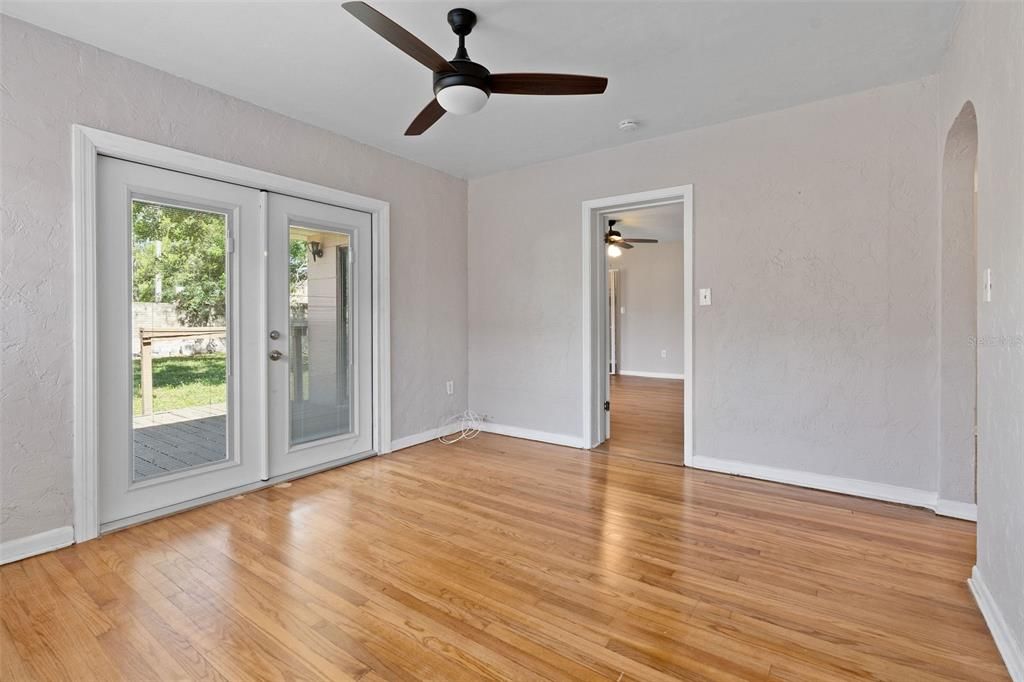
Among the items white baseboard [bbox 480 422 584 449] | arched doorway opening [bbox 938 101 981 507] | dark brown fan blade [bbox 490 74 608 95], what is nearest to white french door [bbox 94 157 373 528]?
white baseboard [bbox 480 422 584 449]

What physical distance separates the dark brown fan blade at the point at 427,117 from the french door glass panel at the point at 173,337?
3.97ft

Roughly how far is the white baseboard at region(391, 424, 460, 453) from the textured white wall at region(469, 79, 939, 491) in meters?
2.26

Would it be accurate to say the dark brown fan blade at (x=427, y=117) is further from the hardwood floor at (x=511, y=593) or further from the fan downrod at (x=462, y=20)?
the hardwood floor at (x=511, y=593)

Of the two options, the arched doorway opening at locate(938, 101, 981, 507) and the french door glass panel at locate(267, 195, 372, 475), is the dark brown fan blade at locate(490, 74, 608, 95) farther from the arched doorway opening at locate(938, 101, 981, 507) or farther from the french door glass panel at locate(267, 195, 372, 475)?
the arched doorway opening at locate(938, 101, 981, 507)

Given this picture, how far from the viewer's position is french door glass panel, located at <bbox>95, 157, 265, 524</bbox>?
2.54 meters

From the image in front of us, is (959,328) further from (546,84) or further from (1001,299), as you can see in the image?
(546,84)

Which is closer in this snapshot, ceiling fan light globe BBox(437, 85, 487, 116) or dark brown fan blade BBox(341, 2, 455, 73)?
dark brown fan blade BBox(341, 2, 455, 73)

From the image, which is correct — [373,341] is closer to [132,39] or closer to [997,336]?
[132,39]

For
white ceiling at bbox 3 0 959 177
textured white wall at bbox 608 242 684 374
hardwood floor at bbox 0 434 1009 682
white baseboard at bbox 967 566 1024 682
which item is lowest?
hardwood floor at bbox 0 434 1009 682

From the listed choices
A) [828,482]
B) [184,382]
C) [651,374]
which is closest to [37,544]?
[184,382]

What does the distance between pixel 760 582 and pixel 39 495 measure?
131 inches

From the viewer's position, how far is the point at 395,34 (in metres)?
1.86

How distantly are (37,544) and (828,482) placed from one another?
4.36 m

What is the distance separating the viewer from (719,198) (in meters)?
3.45
